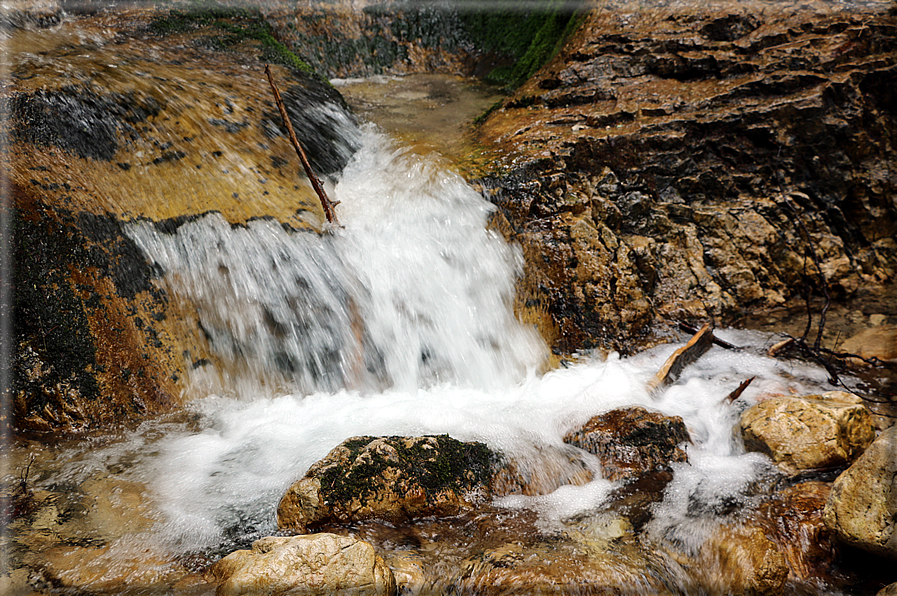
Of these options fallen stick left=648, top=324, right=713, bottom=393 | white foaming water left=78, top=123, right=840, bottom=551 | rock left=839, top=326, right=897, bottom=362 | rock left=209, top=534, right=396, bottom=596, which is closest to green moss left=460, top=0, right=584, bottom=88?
white foaming water left=78, top=123, right=840, bottom=551

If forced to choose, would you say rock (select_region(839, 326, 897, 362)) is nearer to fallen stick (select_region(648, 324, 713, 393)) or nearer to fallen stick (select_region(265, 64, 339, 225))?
fallen stick (select_region(648, 324, 713, 393))

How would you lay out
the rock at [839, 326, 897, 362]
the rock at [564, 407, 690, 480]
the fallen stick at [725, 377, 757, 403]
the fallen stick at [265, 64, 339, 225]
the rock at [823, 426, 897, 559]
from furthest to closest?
1. the fallen stick at [265, 64, 339, 225]
2. the rock at [839, 326, 897, 362]
3. the fallen stick at [725, 377, 757, 403]
4. the rock at [564, 407, 690, 480]
5. the rock at [823, 426, 897, 559]

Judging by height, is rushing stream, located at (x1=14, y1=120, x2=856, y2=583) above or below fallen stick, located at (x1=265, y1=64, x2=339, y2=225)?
below

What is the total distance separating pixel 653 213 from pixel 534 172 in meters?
1.37

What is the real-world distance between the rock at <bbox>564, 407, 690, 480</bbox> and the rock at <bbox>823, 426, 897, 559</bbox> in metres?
0.93

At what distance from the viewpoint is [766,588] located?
7.45 ft

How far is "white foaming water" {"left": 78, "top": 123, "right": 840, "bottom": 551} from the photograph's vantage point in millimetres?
2959

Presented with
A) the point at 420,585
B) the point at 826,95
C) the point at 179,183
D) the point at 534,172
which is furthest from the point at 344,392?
the point at 826,95

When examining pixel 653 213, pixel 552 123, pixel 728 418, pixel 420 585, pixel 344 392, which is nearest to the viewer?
pixel 420 585

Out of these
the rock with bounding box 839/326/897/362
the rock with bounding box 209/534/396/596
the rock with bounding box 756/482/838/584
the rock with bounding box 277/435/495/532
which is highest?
the rock with bounding box 839/326/897/362

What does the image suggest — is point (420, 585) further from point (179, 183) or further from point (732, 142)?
point (732, 142)

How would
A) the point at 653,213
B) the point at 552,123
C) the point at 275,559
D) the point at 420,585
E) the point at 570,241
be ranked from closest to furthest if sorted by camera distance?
the point at 275,559
the point at 420,585
the point at 570,241
the point at 653,213
the point at 552,123

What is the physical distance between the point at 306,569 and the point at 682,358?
141 inches

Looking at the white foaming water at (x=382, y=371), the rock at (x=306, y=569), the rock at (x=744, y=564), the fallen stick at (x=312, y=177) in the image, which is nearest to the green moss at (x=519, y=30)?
the white foaming water at (x=382, y=371)
